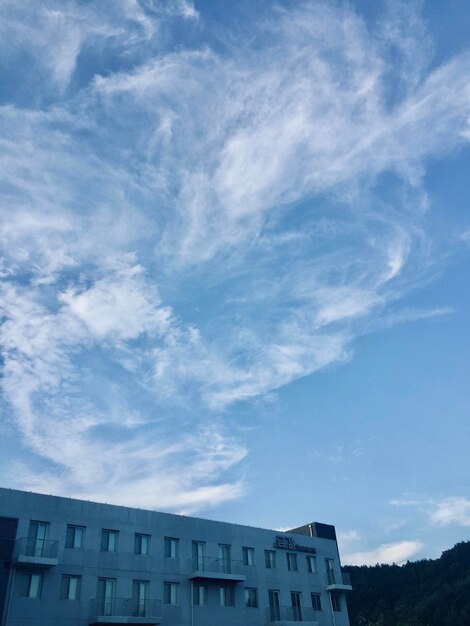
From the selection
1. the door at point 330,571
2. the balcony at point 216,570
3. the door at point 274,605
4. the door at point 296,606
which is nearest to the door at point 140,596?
the balcony at point 216,570

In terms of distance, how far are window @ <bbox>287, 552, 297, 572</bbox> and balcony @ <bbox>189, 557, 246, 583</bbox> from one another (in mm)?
5659

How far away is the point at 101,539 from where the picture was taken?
37.6 metres

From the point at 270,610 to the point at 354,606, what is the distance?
77.8 meters

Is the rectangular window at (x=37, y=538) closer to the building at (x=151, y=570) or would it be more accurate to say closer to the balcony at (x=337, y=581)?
the building at (x=151, y=570)

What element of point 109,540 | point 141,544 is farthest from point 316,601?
point 109,540

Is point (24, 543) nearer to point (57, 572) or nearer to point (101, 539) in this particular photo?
point (57, 572)

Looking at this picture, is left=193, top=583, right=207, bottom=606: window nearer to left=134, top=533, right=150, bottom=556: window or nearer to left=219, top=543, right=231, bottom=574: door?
left=219, top=543, right=231, bottom=574: door

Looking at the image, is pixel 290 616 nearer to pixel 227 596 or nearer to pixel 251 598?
pixel 251 598

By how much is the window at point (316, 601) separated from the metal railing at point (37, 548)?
80.0ft

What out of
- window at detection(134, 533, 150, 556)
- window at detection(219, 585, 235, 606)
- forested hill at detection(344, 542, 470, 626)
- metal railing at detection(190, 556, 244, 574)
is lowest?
window at detection(219, 585, 235, 606)

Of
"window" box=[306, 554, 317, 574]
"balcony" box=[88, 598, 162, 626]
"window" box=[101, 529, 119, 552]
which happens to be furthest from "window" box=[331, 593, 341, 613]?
"window" box=[101, 529, 119, 552]

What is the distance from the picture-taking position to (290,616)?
4522 cm

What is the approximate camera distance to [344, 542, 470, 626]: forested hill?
9956cm

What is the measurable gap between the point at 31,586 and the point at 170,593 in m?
10.5
